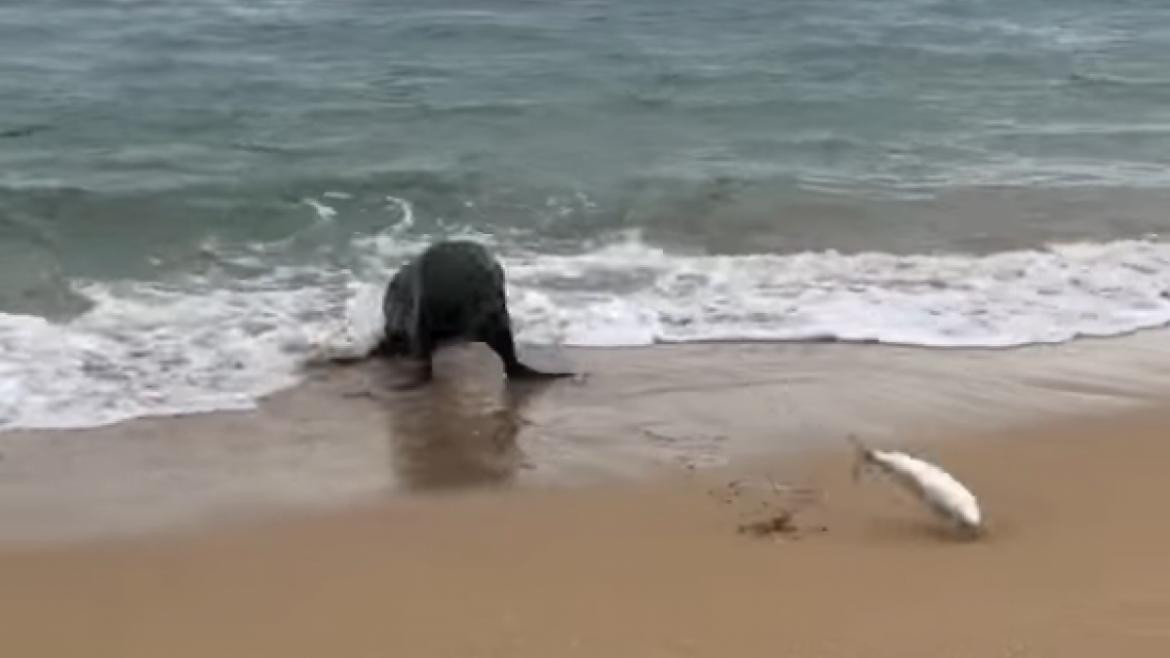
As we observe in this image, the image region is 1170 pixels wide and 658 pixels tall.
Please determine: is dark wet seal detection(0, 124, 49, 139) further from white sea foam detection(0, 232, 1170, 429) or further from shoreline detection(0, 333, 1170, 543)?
shoreline detection(0, 333, 1170, 543)

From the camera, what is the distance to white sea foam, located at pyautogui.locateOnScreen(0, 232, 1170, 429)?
7.38 meters

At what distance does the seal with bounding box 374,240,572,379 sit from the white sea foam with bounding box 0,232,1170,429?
8.9 inches

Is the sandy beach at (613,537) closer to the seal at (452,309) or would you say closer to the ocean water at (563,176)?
the seal at (452,309)

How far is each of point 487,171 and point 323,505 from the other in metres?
6.33

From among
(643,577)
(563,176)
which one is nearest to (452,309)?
(643,577)

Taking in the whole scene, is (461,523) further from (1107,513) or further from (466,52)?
(466,52)

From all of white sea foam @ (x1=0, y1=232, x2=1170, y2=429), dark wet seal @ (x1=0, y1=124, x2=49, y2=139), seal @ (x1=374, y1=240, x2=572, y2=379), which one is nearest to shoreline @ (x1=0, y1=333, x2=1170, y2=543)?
seal @ (x1=374, y1=240, x2=572, y2=379)

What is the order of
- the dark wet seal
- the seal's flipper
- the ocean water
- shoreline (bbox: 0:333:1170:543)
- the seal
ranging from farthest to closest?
1. the dark wet seal
2. the ocean water
3. the seal
4. the seal's flipper
5. shoreline (bbox: 0:333:1170:543)

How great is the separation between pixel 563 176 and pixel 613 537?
663 centimetres

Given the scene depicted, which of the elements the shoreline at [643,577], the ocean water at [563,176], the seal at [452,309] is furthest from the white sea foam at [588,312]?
the shoreline at [643,577]

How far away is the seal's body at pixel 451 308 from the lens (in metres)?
7.70

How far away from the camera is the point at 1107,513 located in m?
5.62

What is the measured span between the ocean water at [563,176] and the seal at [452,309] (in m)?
0.33

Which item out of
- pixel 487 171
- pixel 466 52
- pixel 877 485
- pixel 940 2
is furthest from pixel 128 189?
pixel 940 2
